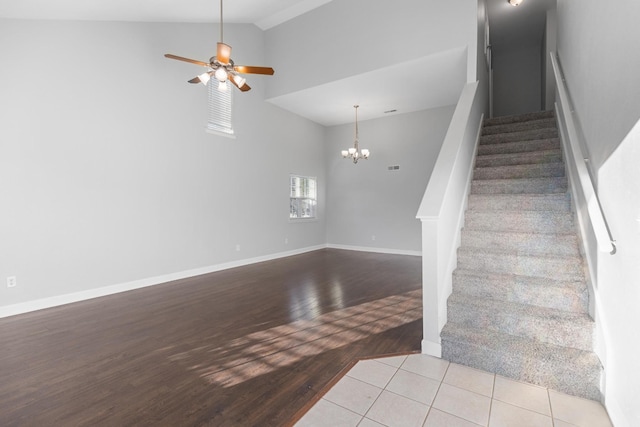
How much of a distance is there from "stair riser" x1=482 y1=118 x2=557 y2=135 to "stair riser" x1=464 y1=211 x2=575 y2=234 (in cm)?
209

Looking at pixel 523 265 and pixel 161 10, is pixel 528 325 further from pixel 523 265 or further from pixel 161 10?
pixel 161 10

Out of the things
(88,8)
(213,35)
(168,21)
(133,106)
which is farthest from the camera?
(213,35)

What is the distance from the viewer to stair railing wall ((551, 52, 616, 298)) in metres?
1.56

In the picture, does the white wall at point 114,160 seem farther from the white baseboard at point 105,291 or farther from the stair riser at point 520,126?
the stair riser at point 520,126

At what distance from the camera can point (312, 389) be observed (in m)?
1.87

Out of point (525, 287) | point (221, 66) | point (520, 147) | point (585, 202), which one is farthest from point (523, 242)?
point (221, 66)

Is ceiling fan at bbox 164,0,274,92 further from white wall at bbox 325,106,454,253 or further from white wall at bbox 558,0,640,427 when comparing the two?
white wall at bbox 325,106,454,253

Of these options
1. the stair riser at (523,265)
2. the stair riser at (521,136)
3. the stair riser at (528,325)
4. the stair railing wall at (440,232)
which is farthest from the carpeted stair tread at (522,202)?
the stair riser at (521,136)

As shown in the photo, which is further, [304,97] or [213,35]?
[304,97]

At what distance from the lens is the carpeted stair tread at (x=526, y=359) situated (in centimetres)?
180

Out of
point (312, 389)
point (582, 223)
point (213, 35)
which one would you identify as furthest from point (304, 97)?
point (312, 389)

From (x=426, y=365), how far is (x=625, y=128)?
186cm

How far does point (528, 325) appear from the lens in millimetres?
2111

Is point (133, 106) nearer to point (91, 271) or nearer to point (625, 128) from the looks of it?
point (91, 271)
